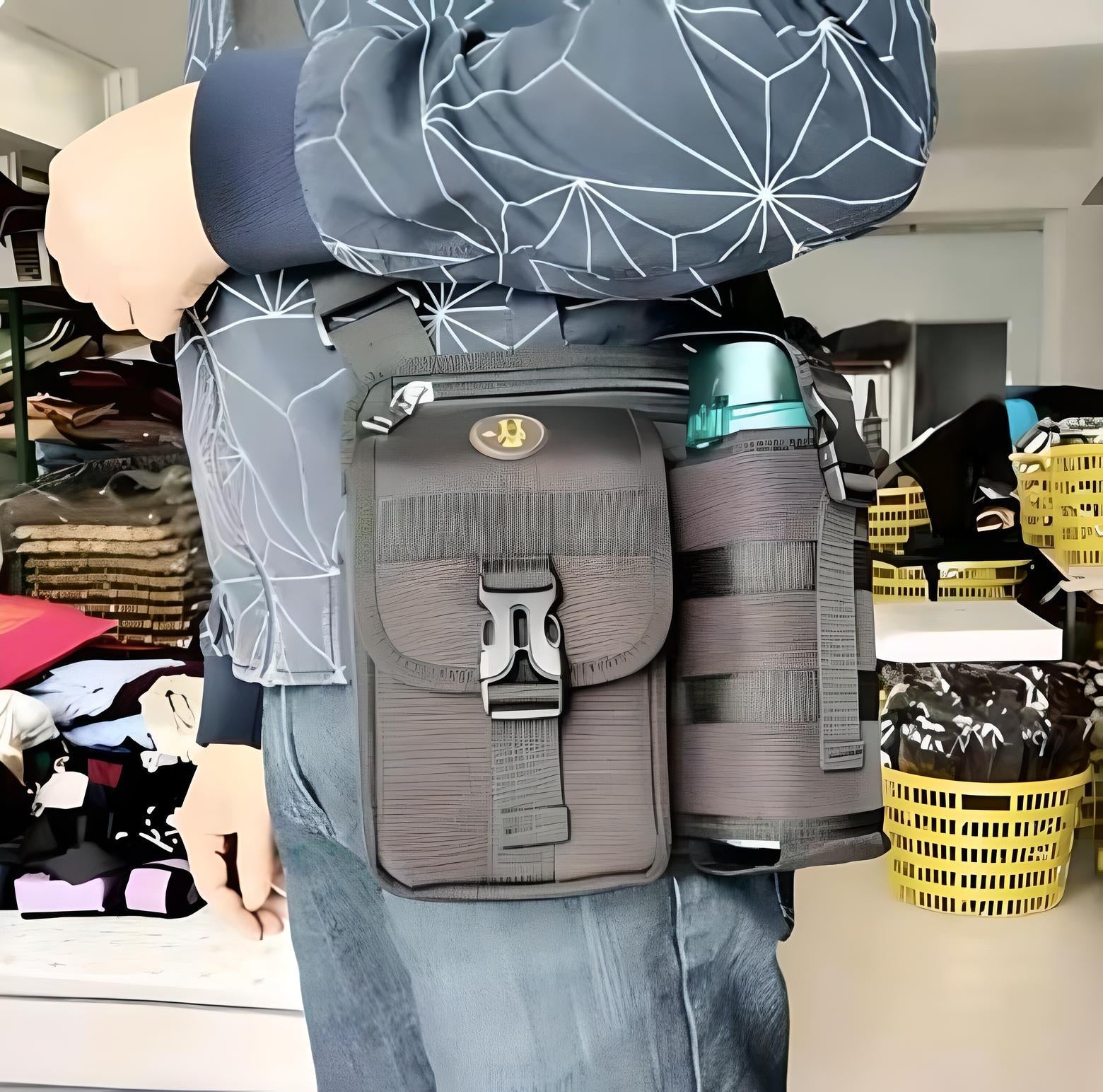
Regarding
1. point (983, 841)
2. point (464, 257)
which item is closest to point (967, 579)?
point (983, 841)

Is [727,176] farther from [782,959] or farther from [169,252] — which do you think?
[782,959]

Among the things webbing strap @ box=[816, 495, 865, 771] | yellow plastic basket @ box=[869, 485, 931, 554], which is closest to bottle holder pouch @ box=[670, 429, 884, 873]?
webbing strap @ box=[816, 495, 865, 771]

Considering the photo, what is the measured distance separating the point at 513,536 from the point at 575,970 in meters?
0.18

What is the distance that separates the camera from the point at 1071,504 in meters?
1.63

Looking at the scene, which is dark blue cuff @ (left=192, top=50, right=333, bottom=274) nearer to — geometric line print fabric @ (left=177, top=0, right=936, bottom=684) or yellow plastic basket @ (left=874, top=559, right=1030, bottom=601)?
geometric line print fabric @ (left=177, top=0, right=936, bottom=684)

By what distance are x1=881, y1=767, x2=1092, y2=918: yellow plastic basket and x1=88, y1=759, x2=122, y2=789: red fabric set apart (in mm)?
1204

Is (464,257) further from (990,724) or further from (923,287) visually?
(923,287)

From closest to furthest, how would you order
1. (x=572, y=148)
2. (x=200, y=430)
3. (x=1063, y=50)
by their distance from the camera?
(x=572, y=148) < (x=200, y=430) < (x=1063, y=50)

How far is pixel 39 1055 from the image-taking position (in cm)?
122

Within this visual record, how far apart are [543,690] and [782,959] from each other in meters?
1.37

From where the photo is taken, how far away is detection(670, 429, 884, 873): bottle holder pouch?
42 cm

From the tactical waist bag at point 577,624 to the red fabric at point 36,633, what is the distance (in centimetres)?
125

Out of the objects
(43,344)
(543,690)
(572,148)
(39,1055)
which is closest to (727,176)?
(572,148)

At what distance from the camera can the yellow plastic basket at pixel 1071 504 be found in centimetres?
159
